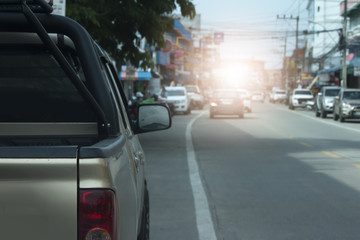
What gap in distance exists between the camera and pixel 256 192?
8883mm

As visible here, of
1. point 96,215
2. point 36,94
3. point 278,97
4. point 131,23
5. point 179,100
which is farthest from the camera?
point 278,97

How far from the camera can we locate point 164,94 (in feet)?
136

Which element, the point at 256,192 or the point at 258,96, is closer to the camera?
the point at 256,192

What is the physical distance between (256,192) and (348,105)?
23036mm

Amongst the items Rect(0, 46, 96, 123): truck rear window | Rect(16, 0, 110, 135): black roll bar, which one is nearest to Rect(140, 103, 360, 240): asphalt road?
Rect(0, 46, 96, 123): truck rear window

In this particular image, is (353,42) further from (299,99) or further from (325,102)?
(325,102)

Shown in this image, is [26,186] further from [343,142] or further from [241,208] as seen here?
[343,142]

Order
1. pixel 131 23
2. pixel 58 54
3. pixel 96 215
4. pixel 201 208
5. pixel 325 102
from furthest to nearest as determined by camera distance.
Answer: pixel 325 102 < pixel 131 23 < pixel 201 208 < pixel 58 54 < pixel 96 215

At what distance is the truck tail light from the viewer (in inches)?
96.9

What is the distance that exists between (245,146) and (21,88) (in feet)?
43.0

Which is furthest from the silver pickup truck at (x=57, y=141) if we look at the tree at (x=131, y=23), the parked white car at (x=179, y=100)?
the parked white car at (x=179, y=100)

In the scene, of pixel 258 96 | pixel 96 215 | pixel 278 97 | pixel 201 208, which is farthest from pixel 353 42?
pixel 96 215

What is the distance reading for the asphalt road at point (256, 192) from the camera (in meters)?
6.56

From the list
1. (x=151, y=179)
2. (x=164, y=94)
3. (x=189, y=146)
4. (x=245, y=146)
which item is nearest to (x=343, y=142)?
(x=245, y=146)
